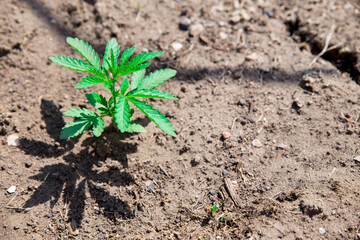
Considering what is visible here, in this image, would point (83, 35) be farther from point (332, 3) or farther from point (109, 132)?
point (332, 3)

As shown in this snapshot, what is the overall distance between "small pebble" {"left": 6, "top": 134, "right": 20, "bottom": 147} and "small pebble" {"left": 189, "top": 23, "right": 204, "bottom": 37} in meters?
1.98

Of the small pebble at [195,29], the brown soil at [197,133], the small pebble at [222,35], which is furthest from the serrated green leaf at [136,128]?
the small pebble at [222,35]

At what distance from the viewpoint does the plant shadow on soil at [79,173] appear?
2.25 m

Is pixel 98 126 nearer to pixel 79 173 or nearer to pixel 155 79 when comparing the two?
pixel 79 173

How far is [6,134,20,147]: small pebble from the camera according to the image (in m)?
2.44

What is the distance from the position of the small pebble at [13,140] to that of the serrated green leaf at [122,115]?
1104 millimetres

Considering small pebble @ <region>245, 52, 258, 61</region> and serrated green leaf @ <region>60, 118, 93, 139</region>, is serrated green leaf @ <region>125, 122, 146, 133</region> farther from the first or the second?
small pebble @ <region>245, 52, 258, 61</region>

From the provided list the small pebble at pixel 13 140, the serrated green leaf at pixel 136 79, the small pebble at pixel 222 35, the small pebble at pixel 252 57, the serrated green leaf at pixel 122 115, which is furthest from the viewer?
the small pebble at pixel 222 35

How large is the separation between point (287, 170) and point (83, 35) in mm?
2453

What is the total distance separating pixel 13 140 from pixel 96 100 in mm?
871

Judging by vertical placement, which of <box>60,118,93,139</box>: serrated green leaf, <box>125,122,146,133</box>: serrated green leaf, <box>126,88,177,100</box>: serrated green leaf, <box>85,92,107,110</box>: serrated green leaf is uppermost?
<box>126,88,177,100</box>: serrated green leaf

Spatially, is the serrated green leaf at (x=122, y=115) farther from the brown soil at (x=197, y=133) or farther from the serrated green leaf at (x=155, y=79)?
the brown soil at (x=197, y=133)

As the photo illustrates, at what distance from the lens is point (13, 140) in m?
2.46

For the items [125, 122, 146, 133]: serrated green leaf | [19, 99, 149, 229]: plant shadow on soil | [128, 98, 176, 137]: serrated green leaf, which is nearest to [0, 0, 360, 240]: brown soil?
[19, 99, 149, 229]: plant shadow on soil
